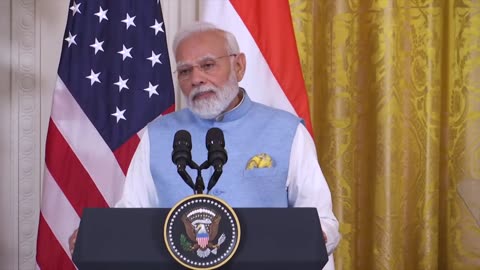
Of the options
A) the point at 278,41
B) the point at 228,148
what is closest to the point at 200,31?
the point at 228,148

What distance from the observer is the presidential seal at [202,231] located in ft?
4.97

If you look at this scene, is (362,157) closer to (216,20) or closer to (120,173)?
(216,20)

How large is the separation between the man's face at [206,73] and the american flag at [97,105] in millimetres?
687

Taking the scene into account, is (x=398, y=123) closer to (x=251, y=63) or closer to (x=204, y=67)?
(x=251, y=63)

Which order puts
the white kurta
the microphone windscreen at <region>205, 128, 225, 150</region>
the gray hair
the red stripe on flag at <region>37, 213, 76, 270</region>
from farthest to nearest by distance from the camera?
the red stripe on flag at <region>37, 213, 76, 270</region> → the gray hair → the white kurta → the microphone windscreen at <region>205, 128, 225, 150</region>

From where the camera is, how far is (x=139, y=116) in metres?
3.15

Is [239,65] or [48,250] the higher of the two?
[239,65]

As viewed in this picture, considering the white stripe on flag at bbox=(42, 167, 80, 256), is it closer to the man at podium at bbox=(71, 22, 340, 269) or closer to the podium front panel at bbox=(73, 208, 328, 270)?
the man at podium at bbox=(71, 22, 340, 269)

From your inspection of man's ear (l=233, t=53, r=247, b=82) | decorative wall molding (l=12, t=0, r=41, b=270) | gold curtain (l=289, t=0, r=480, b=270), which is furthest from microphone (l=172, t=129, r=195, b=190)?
decorative wall molding (l=12, t=0, r=41, b=270)

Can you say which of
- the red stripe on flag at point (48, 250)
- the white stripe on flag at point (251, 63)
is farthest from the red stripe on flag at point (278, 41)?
the red stripe on flag at point (48, 250)

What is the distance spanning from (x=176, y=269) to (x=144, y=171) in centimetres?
107

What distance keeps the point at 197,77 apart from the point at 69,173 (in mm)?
1033

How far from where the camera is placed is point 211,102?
2.48 meters

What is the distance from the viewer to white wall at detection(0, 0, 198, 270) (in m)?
3.57
